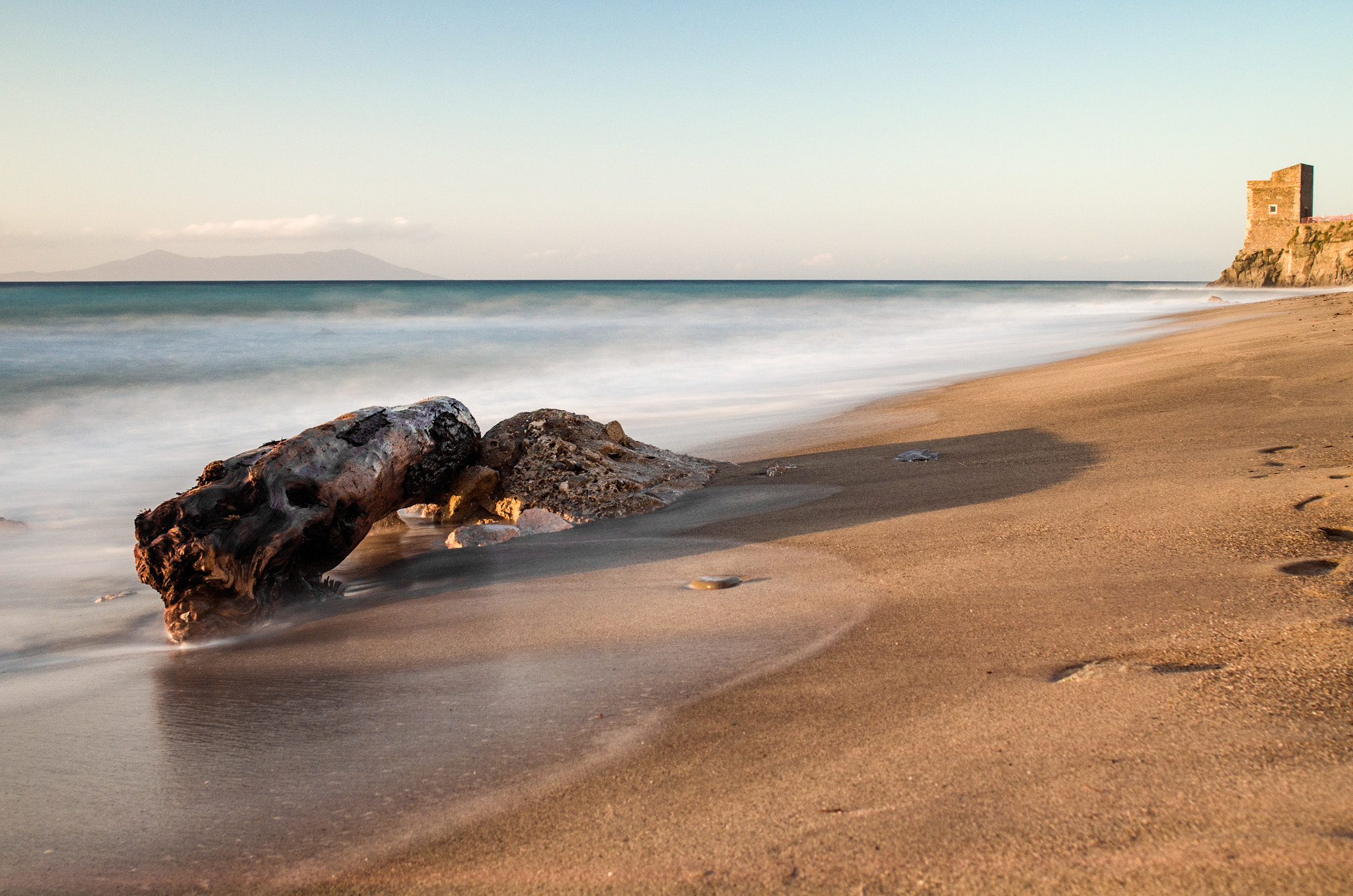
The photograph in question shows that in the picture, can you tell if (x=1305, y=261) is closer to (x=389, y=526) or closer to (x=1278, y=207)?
(x=1278, y=207)

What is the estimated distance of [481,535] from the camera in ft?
14.3

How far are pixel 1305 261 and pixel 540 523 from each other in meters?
50.6

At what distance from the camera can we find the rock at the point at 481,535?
4281mm

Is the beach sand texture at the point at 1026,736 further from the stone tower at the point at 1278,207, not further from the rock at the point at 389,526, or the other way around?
the stone tower at the point at 1278,207

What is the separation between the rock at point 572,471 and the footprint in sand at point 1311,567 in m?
2.98

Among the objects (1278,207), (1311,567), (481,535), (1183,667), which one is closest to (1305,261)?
(1278,207)

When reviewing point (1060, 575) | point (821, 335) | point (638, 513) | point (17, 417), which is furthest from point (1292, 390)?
point (821, 335)

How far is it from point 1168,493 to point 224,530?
13.2 feet

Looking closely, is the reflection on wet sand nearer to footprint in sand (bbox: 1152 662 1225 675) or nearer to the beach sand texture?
the beach sand texture

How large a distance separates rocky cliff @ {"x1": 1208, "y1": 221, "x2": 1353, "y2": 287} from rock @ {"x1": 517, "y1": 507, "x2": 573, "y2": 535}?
154 ft

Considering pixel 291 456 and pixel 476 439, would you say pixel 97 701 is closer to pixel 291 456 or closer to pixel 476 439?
pixel 291 456

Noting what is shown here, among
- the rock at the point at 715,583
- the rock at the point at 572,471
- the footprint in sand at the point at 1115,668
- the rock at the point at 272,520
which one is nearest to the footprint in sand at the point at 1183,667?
the footprint in sand at the point at 1115,668

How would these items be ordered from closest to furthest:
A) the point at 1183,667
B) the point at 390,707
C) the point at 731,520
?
the point at 1183,667 → the point at 390,707 → the point at 731,520

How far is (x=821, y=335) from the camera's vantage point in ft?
79.7
